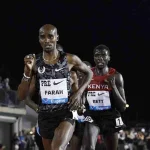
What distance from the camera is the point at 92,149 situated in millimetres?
7605

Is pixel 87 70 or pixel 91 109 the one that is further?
pixel 91 109

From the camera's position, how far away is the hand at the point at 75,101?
20.1ft

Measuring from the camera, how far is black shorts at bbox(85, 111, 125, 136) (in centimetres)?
800

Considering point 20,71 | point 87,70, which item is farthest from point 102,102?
point 20,71

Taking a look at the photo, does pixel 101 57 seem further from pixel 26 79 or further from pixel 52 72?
pixel 26 79

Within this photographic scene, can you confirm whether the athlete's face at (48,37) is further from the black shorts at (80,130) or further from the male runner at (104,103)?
the black shorts at (80,130)

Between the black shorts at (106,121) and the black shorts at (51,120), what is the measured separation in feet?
5.64

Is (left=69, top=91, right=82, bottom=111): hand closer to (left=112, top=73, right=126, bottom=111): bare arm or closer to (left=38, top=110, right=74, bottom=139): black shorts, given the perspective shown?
(left=38, top=110, right=74, bottom=139): black shorts

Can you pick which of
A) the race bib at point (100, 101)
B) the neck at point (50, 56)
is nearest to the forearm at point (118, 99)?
the race bib at point (100, 101)

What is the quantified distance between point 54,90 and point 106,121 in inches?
80.3

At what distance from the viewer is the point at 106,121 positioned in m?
8.03

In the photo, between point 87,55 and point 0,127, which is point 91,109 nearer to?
point 0,127

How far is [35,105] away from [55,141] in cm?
72

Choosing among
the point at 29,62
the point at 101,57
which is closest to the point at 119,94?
the point at 101,57
